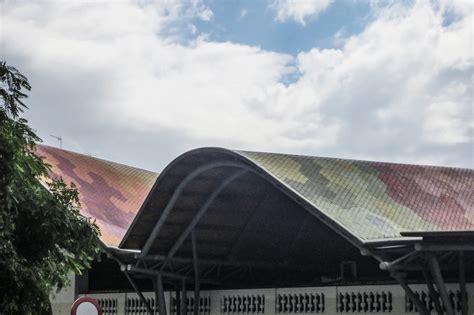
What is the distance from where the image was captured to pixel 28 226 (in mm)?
15578

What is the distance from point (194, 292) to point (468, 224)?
9.49 metres

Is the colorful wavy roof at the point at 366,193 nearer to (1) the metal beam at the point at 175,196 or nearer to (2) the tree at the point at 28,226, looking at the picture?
(1) the metal beam at the point at 175,196

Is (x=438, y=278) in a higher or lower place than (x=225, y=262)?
lower

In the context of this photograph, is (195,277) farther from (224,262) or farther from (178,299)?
(178,299)

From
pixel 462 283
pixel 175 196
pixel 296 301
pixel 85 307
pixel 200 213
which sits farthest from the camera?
pixel 296 301

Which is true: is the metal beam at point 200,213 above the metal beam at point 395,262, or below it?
above

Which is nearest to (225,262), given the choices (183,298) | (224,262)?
(224,262)

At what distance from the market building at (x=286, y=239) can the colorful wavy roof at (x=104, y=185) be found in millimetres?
170

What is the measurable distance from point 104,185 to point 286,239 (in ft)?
32.5

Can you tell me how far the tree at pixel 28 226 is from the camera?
14016mm

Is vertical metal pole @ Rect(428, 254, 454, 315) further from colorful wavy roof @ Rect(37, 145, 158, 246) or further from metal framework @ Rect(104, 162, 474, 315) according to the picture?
colorful wavy roof @ Rect(37, 145, 158, 246)

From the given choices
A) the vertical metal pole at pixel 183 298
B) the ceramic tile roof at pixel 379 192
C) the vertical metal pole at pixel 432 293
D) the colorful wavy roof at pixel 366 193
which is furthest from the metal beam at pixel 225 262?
the vertical metal pole at pixel 432 293

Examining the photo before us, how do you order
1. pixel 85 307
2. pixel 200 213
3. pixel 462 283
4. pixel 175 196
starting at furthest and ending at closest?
pixel 200 213 < pixel 175 196 < pixel 462 283 < pixel 85 307

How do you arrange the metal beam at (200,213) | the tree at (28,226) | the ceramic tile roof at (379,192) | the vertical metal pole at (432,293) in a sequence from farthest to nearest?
the metal beam at (200,213), the ceramic tile roof at (379,192), the vertical metal pole at (432,293), the tree at (28,226)
